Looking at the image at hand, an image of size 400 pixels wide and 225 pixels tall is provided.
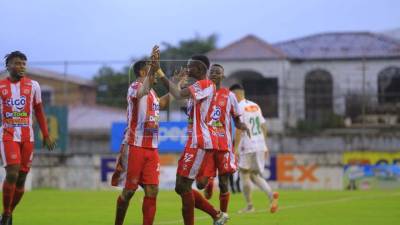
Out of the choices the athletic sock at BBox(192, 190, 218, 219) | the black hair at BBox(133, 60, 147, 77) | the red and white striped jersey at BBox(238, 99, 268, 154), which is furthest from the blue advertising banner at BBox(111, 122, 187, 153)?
the black hair at BBox(133, 60, 147, 77)

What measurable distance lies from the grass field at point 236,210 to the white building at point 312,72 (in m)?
13.1

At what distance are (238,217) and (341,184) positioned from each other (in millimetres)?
15491

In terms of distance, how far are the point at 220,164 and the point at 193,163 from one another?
1.51ft

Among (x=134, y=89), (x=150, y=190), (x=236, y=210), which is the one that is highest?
(x=134, y=89)

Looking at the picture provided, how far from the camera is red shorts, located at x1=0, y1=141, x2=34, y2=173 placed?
12.4 metres

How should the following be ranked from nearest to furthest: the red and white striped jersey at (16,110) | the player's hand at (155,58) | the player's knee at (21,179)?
1. the player's hand at (155,58)
2. the red and white striped jersey at (16,110)
3. the player's knee at (21,179)

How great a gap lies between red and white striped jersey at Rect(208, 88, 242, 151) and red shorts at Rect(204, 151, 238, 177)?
85 millimetres

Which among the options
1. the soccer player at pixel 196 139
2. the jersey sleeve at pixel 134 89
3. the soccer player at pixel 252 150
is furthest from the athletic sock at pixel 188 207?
the soccer player at pixel 252 150

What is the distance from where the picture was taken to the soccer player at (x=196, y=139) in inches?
444

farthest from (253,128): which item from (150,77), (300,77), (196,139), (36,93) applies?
(300,77)

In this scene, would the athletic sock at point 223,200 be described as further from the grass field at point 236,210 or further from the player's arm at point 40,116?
the player's arm at point 40,116

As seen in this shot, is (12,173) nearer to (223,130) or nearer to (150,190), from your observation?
(150,190)

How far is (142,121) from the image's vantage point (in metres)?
11.4

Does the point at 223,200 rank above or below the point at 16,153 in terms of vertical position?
below
